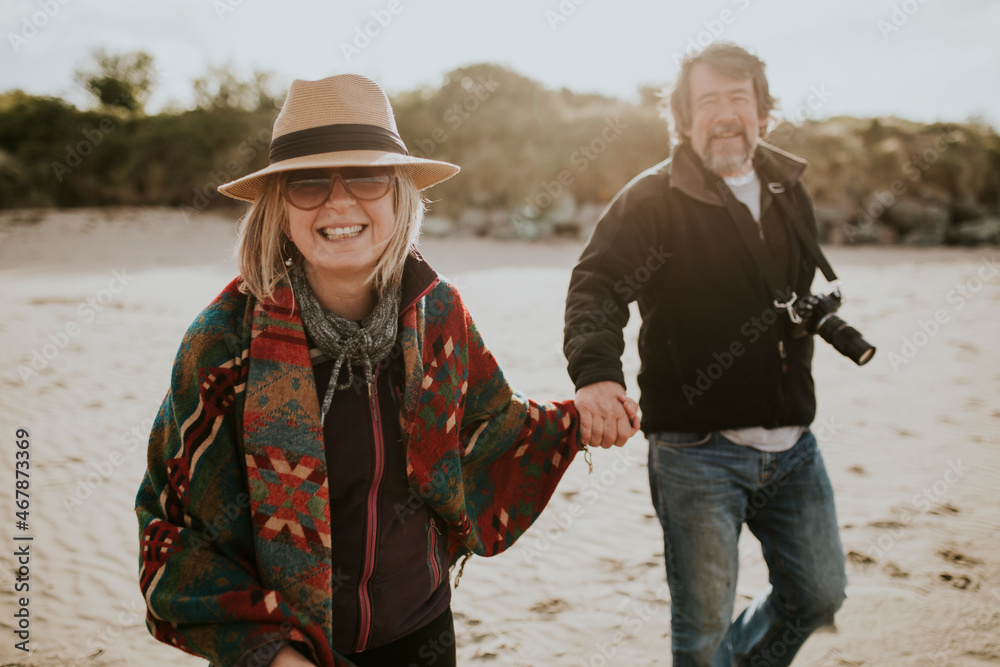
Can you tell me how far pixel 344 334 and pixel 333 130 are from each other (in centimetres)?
54

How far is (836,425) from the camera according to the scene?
6.48 meters

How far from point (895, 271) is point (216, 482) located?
1719cm

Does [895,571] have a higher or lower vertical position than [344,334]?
lower

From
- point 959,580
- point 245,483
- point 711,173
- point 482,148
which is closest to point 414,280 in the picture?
point 245,483

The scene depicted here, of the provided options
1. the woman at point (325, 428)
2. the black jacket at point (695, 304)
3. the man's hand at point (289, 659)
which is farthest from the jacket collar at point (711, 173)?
the man's hand at point (289, 659)

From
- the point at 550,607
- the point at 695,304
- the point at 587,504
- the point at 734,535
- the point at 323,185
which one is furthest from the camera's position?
the point at 587,504

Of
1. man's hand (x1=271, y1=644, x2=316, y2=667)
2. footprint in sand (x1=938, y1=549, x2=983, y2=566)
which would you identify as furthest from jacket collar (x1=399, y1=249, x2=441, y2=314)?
footprint in sand (x1=938, y1=549, x2=983, y2=566)

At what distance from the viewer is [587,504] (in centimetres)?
500

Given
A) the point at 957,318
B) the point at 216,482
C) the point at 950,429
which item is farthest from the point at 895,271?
the point at 216,482

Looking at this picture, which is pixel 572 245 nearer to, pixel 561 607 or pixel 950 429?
pixel 950 429

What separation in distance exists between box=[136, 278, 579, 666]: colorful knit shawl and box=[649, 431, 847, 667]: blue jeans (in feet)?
3.45

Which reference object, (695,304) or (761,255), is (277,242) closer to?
(695,304)

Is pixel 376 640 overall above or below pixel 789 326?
below

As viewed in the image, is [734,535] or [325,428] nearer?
[325,428]
